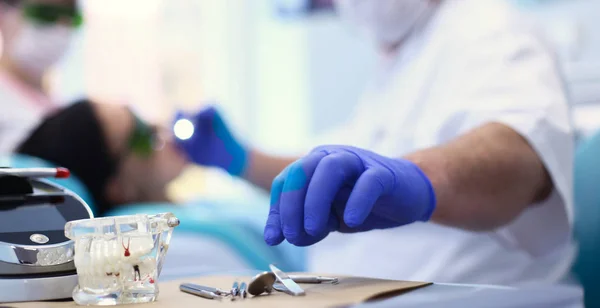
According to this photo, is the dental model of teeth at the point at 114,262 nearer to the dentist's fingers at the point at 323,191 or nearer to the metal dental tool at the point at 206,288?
the metal dental tool at the point at 206,288

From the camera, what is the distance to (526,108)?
101 centimetres

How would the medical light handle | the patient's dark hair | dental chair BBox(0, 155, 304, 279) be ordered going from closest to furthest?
1. the medical light handle
2. dental chair BBox(0, 155, 304, 279)
3. the patient's dark hair

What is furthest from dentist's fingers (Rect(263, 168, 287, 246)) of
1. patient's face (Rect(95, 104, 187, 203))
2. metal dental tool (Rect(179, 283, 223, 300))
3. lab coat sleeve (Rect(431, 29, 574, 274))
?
patient's face (Rect(95, 104, 187, 203))

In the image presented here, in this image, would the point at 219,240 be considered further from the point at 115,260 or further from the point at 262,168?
the point at 115,260

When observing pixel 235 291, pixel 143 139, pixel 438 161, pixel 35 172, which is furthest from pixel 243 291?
pixel 143 139

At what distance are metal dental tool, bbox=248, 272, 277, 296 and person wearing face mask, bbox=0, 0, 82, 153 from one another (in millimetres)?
2087

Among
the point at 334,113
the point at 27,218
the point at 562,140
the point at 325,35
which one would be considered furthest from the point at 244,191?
the point at 27,218

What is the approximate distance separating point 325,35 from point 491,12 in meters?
1.73

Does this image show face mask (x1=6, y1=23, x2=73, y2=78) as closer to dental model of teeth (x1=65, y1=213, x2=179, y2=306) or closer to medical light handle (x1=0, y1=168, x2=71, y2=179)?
medical light handle (x1=0, y1=168, x2=71, y2=179)

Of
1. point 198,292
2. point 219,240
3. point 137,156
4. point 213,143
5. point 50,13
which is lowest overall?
point 219,240

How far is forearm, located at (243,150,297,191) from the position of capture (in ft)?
4.96

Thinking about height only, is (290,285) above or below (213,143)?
above

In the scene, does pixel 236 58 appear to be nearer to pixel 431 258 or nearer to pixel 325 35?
pixel 325 35

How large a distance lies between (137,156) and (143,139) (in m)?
0.08
